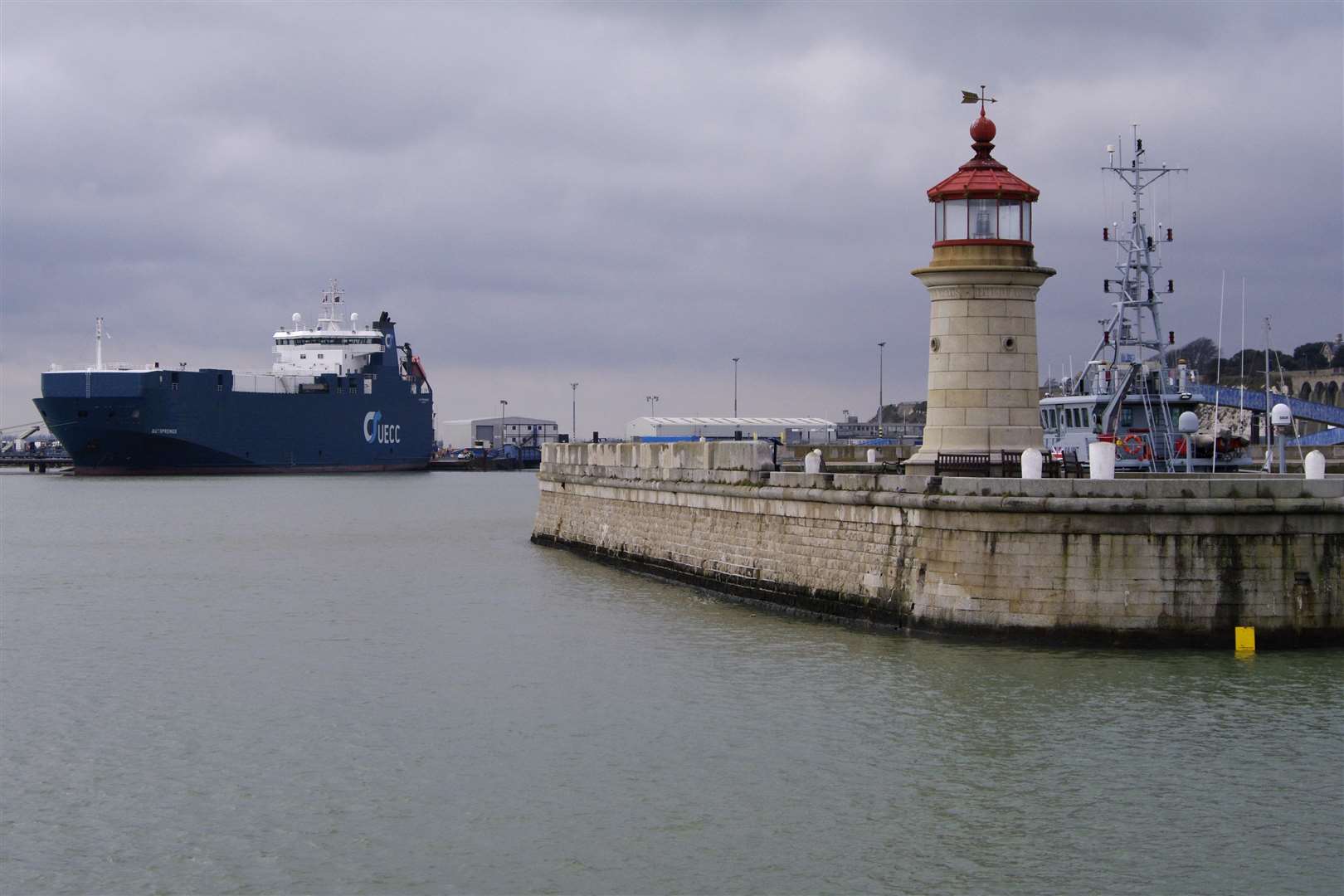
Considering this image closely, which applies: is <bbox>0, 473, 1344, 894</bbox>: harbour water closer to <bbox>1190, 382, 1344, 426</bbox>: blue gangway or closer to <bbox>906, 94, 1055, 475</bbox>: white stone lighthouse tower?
<bbox>906, 94, 1055, 475</bbox>: white stone lighthouse tower

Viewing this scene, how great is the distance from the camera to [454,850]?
1212 cm

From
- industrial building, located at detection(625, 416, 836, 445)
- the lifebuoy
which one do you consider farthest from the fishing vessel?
industrial building, located at detection(625, 416, 836, 445)

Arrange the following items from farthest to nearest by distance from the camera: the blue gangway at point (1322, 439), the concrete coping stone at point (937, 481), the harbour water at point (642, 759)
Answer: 1. the blue gangway at point (1322, 439)
2. the concrete coping stone at point (937, 481)
3. the harbour water at point (642, 759)

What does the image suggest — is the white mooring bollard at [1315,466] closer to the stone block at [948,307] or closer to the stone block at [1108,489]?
the stone block at [1108,489]

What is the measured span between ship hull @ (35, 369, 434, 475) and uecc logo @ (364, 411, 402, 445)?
3.3 inches

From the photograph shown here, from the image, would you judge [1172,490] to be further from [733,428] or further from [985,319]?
[733,428]

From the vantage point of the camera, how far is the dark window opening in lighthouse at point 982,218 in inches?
860

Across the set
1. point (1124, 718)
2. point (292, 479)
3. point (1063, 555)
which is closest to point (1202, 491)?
point (1063, 555)

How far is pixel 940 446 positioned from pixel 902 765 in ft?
→ 27.7

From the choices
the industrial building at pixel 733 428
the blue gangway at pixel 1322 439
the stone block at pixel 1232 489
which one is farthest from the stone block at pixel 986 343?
the industrial building at pixel 733 428

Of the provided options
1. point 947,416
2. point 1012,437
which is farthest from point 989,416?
point 947,416

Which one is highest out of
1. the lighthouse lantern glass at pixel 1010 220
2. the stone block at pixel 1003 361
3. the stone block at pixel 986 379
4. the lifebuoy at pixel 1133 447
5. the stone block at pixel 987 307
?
the lighthouse lantern glass at pixel 1010 220

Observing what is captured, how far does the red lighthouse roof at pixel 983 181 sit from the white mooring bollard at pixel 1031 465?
5.27m

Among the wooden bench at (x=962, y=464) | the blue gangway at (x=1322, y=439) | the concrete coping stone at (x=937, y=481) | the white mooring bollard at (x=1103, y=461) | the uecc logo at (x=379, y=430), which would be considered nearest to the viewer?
the concrete coping stone at (x=937, y=481)
